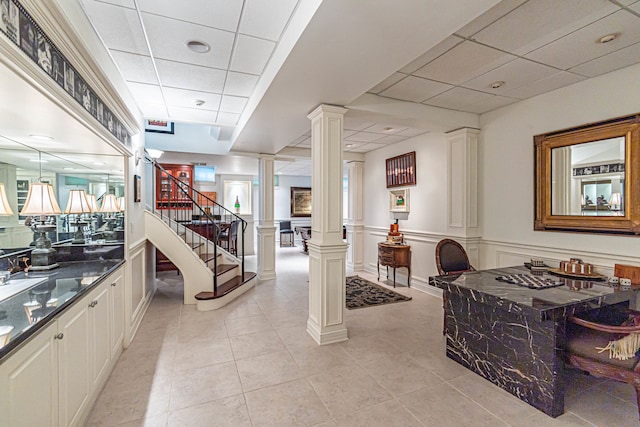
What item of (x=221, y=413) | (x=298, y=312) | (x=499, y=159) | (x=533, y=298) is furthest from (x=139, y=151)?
(x=499, y=159)

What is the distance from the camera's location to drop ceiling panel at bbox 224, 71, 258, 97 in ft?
9.68

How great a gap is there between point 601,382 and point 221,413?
9.76 feet

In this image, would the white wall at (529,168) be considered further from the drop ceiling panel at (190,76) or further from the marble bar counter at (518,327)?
the drop ceiling panel at (190,76)

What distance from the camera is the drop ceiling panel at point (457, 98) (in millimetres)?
3334

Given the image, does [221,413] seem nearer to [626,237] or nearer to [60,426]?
[60,426]

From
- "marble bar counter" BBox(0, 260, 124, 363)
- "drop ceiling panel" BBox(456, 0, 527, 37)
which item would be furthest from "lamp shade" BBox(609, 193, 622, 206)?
"marble bar counter" BBox(0, 260, 124, 363)

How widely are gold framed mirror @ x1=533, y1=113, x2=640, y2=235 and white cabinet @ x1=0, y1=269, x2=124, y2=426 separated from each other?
4.43 m

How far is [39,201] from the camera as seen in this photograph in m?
2.25

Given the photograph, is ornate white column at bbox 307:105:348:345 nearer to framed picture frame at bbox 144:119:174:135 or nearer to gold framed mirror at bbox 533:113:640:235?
gold framed mirror at bbox 533:113:640:235

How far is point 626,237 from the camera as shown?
272 centimetres

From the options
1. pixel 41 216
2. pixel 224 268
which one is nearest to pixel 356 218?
pixel 224 268

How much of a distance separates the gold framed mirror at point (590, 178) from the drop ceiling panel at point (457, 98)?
0.83m

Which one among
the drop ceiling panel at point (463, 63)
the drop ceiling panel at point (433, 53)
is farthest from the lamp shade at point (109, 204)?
the drop ceiling panel at point (463, 63)

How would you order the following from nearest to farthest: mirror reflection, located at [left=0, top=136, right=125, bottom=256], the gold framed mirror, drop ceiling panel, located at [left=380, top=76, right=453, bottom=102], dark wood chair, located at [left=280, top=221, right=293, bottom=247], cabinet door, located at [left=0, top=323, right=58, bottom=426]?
cabinet door, located at [left=0, top=323, right=58, bottom=426] < mirror reflection, located at [left=0, top=136, right=125, bottom=256] < the gold framed mirror < drop ceiling panel, located at [left=380, top=76, right=453, bottom=102] < dark wood chair, located at [left=280, top=221, right=293, bottom=247]
